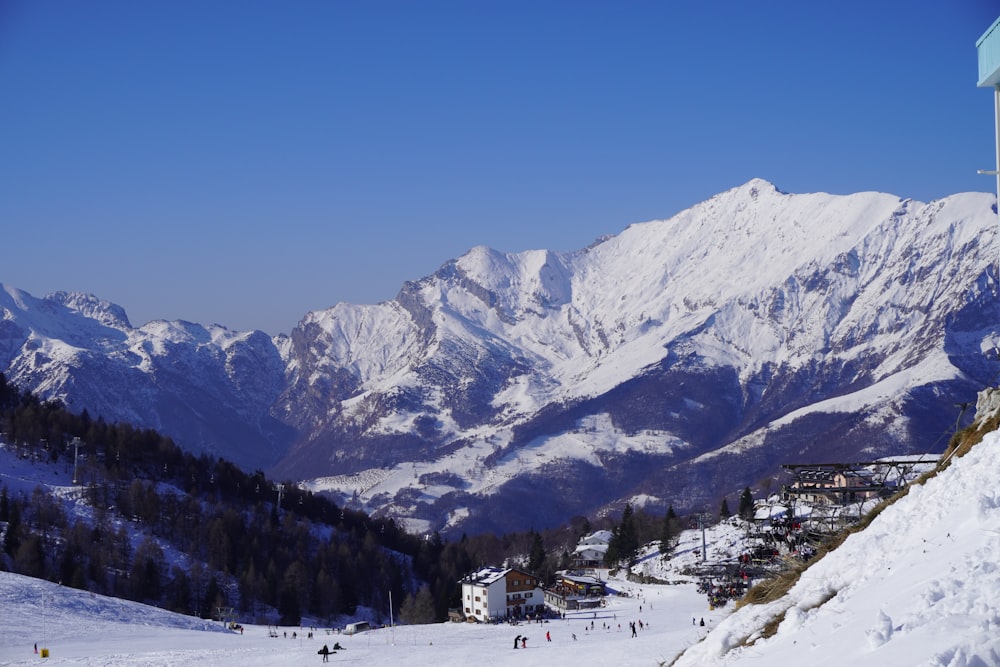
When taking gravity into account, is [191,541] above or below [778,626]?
above

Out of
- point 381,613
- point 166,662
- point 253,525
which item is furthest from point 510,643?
point 253,525

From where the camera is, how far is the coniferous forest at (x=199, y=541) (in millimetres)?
115875

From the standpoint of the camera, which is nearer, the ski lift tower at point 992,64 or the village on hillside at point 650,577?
the ski lift tower at point 992,64

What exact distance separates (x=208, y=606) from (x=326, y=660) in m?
59.9

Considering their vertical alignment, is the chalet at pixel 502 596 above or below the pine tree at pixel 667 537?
below

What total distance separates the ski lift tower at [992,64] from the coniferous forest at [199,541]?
9463 centimetres

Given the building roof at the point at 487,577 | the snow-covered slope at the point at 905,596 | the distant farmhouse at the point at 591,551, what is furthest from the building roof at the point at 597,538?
the snow-covered slope at the point at 905,596

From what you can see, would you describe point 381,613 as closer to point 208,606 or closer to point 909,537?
point 208,606

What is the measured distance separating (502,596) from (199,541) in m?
39.7

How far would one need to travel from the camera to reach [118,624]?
76.4 meters

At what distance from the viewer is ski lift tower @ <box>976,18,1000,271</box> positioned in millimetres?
29906

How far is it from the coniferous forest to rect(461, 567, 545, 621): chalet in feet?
21.7

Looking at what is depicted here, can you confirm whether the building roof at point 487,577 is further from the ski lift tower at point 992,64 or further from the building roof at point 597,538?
the ski lift tower at point 992,64

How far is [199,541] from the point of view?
132 meters
